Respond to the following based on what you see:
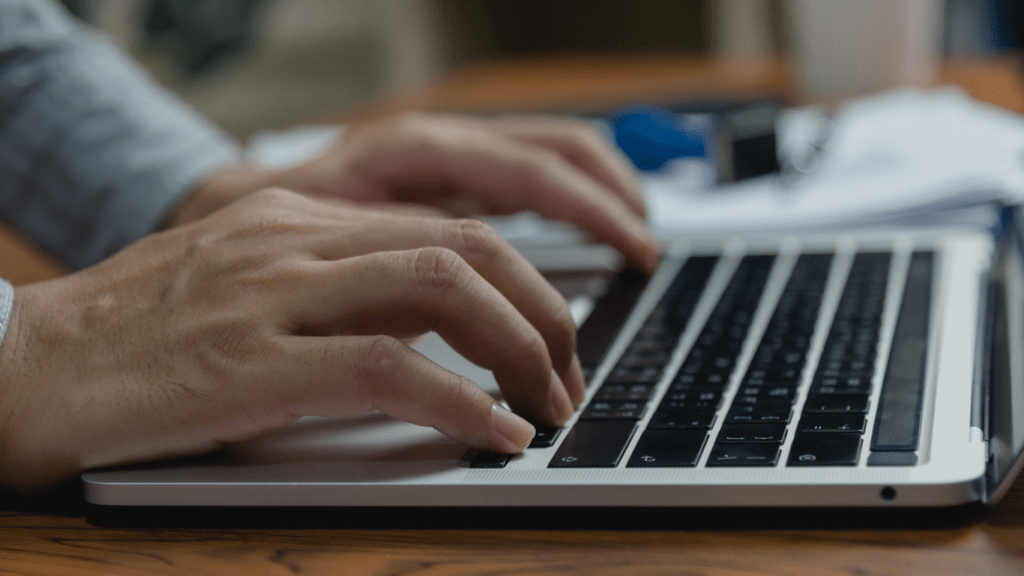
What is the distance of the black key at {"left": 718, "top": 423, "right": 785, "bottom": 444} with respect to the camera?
0.35m

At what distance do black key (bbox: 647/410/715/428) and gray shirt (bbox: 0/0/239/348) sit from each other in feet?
1.73

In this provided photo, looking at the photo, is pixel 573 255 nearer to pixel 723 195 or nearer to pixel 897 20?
pixel 723 195

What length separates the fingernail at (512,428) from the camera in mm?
366

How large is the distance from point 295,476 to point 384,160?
41 cm

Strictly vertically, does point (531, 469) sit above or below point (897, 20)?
below

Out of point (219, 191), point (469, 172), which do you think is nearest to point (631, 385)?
point (469, 172)

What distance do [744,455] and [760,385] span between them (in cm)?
8

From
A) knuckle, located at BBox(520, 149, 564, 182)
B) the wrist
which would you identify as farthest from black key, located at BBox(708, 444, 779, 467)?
the wrist

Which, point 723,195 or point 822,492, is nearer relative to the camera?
point 822,492

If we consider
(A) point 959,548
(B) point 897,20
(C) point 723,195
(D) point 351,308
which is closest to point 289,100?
(B) point 897,20

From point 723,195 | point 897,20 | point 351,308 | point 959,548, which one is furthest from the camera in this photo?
point 897,20

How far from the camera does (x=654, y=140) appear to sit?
996 millimetres

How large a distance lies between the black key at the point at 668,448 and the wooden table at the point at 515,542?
0.02 meters

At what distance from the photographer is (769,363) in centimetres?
44
